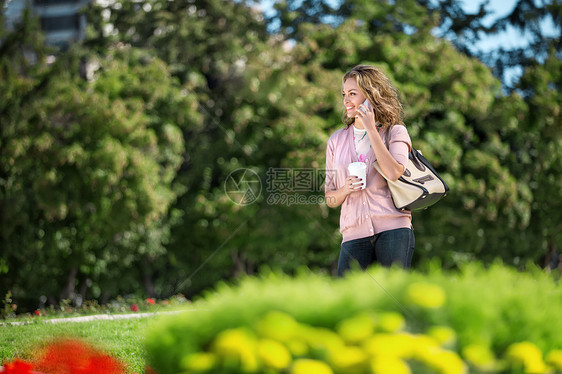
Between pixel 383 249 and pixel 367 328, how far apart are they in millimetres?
1427

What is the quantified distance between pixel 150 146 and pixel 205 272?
5.13 meters

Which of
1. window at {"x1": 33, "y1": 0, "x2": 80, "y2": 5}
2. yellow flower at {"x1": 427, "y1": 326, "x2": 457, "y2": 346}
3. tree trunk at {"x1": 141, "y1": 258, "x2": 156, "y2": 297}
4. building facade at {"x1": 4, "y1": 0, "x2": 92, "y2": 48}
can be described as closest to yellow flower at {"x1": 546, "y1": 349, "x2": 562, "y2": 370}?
yellow flower at {"x1": 427, "y1": 326, "x2": 457, "y2": 346}

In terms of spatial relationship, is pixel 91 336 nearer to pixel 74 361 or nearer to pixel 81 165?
pixel 74 361

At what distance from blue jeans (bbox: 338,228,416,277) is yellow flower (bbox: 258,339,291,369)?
1.54 meters

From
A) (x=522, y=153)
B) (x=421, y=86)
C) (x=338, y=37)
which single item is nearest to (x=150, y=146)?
(x=338, y=37)

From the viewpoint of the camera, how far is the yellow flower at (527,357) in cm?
240

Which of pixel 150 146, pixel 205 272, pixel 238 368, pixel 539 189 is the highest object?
pixel 238 368

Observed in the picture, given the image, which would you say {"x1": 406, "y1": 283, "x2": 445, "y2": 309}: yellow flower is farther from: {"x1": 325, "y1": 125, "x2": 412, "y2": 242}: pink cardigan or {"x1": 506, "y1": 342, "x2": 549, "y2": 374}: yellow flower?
{"x1": 325, "y1": 125, "x2": 412, "y2": 242}: pink cardigan

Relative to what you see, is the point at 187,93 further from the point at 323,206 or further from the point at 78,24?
the point at 78,24

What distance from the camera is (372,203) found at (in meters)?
3.71

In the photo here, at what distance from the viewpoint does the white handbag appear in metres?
3.63

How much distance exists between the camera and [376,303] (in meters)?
2.45

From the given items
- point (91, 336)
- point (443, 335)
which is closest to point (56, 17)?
point (91, 336)

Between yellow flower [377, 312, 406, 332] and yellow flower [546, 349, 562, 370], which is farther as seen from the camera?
yellow flower [546, 349, 562, 370]
